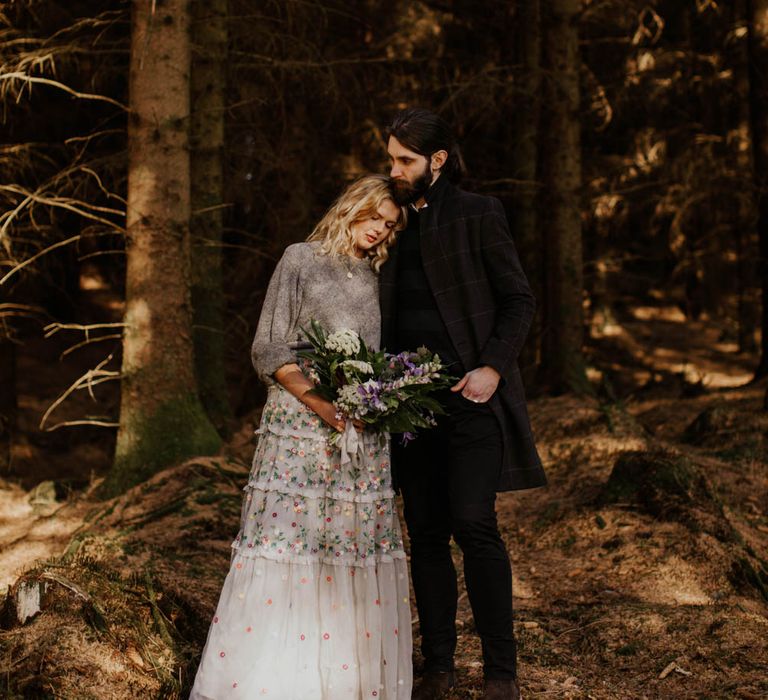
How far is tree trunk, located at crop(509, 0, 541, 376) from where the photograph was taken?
12102 millimetres

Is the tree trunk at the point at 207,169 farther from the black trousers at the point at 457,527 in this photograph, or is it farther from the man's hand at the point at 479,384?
the man's hand at the point at 479,384

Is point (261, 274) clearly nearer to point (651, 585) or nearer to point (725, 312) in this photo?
point (651, 585)

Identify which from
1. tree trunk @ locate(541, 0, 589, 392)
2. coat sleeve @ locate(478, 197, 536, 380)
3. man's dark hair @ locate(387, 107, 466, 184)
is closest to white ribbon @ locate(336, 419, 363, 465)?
coat sleeve @ locate(478, 197, 536, 380)

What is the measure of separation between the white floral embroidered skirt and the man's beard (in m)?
1.02

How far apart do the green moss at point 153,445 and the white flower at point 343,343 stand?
3979 mm

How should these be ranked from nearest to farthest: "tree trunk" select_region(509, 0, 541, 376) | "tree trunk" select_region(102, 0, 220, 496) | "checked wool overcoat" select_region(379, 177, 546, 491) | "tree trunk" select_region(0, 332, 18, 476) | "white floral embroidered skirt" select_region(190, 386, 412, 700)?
"white floral embroidered skirt" select_region(190, 386, 412, 700) < "checked wool overcoat" select_region(379, 177, 546, 491) < "tree trunk" select_region(102, 0, 220, 496) < "tree trunk" select_region(509, 0, 541, 376) < "tree trunk" select_region(0, 332, 18, 476)

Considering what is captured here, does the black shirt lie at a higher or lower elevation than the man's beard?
lower

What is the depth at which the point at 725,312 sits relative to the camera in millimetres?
24188

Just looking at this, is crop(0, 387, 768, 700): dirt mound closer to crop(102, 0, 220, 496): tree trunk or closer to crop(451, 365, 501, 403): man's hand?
crop(102, 0, 220, 496): tree trunk

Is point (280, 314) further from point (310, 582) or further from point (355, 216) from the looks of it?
point (310, 582)

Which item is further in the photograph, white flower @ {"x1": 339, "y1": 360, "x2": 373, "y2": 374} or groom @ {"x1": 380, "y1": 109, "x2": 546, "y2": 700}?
groom @ {"x1": 380, "y1": 109, "x2": 546, "y2": 700}

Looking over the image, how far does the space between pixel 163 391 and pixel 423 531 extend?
12.7ft

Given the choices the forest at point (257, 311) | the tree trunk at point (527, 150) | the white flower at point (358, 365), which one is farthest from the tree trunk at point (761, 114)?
the white flower at point (358, 365)

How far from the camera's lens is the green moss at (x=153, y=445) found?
24.2 ft
